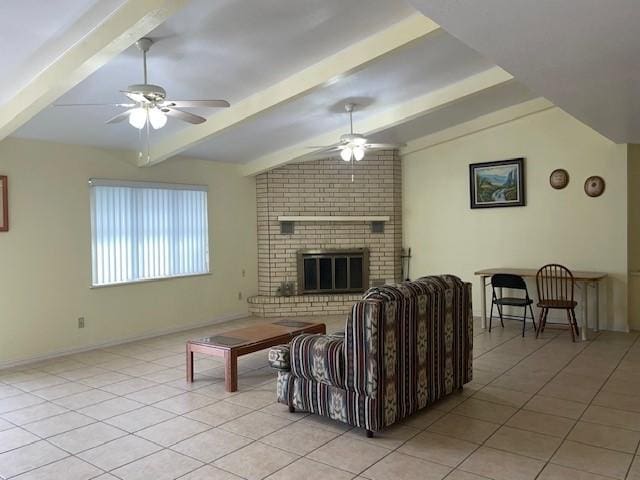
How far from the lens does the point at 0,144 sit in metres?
4.99

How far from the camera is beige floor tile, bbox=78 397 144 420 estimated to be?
3.78 m

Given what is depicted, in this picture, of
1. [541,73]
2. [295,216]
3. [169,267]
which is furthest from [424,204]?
[541,73]

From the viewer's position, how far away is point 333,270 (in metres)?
8.00

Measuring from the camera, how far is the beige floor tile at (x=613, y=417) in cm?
342

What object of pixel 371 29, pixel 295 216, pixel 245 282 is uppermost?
pixel 371 29

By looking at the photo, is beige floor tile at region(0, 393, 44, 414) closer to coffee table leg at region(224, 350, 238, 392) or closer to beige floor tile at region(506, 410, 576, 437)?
coffee table leg at region(224, 350, 238, 392)

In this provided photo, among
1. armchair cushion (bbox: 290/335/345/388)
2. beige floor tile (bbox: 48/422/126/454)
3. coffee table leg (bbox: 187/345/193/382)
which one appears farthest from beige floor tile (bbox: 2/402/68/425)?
armchair cushion (bbox: 290/335/345/388)

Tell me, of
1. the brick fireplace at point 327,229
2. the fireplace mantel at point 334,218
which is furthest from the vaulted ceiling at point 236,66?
the fireplace mantel at point 334,218

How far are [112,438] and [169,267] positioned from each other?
11.7ft

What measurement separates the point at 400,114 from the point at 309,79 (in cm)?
175

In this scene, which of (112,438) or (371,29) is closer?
(112,438)

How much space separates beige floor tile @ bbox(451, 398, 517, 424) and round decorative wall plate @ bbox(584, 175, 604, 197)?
12.1ft

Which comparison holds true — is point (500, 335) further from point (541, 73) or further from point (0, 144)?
point (0, 144)

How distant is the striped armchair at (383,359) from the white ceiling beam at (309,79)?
6.00ft
